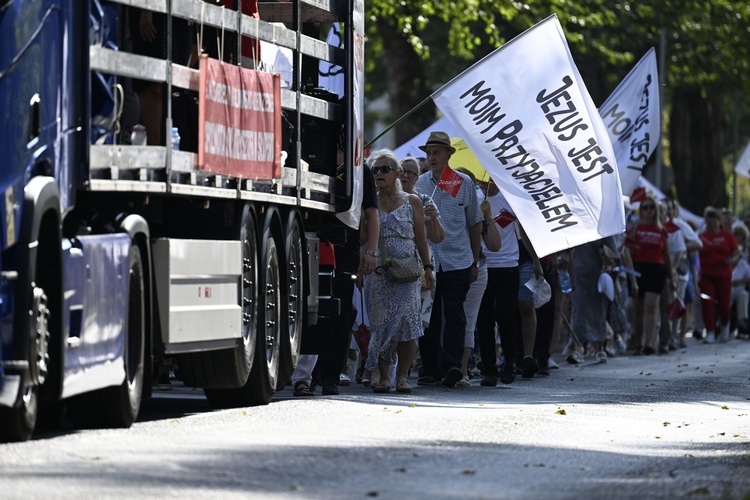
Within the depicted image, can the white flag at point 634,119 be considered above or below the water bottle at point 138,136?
above

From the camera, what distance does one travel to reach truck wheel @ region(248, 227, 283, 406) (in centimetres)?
1291

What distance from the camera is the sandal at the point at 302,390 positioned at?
48.2 feet

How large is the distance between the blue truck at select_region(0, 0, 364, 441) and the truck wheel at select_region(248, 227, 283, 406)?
19 millimetres

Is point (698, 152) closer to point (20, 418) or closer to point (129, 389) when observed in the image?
point (129, 389)

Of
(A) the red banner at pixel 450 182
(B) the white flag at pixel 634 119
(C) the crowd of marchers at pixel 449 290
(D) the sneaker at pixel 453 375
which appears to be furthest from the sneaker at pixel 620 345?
(D) the sneaker at pixel 453 375

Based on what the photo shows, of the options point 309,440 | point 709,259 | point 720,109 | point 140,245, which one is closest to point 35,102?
point 140,245

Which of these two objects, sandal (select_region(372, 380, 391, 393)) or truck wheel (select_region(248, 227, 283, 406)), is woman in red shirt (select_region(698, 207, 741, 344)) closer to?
sandal (select_region(372, 380, 391, 393))

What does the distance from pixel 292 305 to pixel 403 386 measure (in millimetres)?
1770

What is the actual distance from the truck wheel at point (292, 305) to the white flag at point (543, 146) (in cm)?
362

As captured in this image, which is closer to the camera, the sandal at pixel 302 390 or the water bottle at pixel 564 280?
the sandal at pixel 302 390

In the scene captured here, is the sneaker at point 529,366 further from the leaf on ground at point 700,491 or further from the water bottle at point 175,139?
the leaf on ground at point 700,491

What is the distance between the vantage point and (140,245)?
35.8ft

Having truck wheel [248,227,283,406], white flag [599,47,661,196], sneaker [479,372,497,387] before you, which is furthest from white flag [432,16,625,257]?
white flag [599,47,661,196]

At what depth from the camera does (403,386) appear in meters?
15.4
